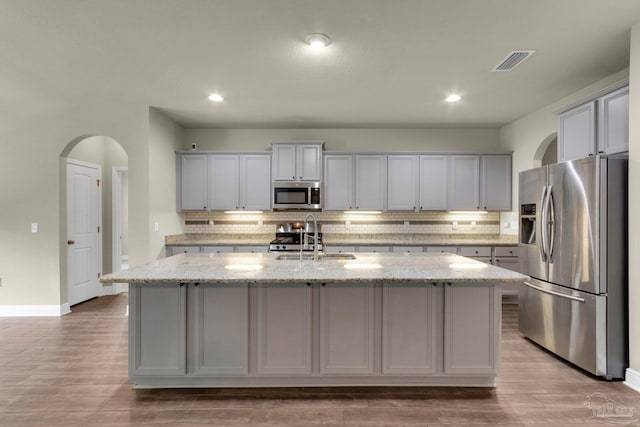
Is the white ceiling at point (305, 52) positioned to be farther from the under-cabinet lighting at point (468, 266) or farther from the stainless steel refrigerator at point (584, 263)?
the under-cabinet lighting at point (468, 266)

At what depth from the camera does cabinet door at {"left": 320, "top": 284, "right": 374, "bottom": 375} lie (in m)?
2.52

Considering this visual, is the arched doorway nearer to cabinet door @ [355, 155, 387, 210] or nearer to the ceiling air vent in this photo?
cabinet door @ [355, 155, 387, 210]

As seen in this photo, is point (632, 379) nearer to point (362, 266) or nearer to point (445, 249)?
point (362, 266)

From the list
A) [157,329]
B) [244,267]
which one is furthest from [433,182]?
[157,329]

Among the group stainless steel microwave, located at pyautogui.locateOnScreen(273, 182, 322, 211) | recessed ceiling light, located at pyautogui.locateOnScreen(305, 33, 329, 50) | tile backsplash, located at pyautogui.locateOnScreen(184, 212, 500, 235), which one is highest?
recessed ceiling light, located at pyautogui.locateOnScreen(305, 33, 329, 50)

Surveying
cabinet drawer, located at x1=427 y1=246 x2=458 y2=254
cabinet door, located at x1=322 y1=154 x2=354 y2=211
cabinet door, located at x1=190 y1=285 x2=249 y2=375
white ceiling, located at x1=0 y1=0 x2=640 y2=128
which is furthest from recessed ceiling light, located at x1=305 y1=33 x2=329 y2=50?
cabinet drawer, located at x1=427 y1=246 x2=458 y2=254

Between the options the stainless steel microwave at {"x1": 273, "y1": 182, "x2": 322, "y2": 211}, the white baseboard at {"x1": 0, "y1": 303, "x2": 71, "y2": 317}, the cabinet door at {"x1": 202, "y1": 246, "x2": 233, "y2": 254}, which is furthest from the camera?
the stainless steel microwave at {"x1": 273, "y1": 182, "x2": 322, "y2": 211}

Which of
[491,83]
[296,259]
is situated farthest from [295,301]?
[491,83]

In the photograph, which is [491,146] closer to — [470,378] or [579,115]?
[579,115]

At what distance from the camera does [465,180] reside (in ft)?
17.4

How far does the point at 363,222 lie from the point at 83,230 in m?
4.40

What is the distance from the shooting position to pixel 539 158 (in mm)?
4723

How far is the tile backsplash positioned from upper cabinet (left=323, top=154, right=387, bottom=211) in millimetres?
441

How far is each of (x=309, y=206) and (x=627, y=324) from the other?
3.81 m
